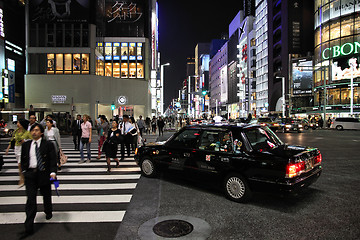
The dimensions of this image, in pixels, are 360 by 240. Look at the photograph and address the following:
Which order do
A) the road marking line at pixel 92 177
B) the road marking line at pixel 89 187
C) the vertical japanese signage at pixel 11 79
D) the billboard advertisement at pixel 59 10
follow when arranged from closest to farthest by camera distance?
the road marking line at pixel 89 187 → the road marking line at pixel 92 177 → the billboard advertisement at pixel 59 10 → the vertical japanese signage at pixel 11 79

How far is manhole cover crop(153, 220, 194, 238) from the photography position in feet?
12.5

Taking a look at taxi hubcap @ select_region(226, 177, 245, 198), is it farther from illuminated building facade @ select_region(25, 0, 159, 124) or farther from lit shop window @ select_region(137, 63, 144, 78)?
lit shop window @ select_region(137, 63, 144, 78)

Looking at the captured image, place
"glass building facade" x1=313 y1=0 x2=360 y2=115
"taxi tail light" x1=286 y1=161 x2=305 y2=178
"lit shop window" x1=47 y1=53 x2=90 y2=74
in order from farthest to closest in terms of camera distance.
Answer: "glass building facade" x1=313 y1=0 x2=360 y2=115 < "lit shop window" x1=47 y1=53 x2=90 y2=74 < "taxi tail light" x1=286 y1=161 x2=305 y2=178

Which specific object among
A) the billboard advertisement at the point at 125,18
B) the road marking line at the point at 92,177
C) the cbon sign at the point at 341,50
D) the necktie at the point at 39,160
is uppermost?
the billboard advertisement at the point at 125,18

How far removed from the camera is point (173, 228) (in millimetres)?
4004

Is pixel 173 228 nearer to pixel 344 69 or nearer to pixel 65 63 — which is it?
pixel 65 63

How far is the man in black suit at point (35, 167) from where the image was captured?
3824 mm

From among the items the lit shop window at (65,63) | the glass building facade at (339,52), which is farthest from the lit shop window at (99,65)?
the glass building facade at (339,52)

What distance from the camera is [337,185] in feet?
21.1

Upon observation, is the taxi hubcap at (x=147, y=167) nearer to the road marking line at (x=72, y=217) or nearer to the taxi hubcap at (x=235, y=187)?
the road marking line at (x=72, y=217)

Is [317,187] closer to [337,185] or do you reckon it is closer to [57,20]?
[337,185]

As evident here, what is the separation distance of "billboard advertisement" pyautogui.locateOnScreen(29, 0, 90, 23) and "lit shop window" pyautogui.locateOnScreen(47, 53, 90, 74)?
5.17m

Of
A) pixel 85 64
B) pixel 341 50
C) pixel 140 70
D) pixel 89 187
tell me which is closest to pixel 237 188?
pixel 89 187

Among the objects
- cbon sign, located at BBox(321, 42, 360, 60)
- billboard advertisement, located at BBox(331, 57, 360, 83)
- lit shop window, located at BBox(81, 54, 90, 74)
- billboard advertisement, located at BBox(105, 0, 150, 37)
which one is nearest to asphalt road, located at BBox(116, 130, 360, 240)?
lit shop window, located at BBox(81, 54, 90, 74)
